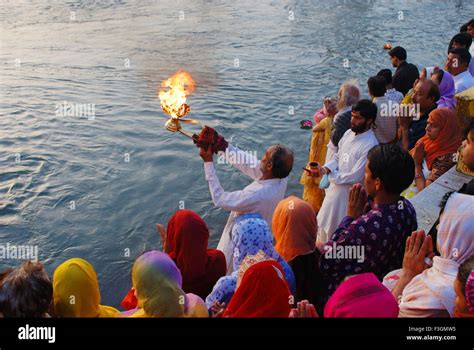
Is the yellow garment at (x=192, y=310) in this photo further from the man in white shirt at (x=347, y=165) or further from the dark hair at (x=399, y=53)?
the dark hair at (x=399, y=53)

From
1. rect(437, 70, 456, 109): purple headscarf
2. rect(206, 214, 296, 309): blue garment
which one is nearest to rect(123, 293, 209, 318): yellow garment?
rect(206, 214, 296, 309): blue garment

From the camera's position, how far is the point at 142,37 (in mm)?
15312

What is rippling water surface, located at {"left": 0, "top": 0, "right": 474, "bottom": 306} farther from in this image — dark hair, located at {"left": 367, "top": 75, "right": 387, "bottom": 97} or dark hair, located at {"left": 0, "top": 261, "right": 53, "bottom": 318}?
dark hair, located at {"left": 0, "top": 261, "right": 53, "bottom": 318}

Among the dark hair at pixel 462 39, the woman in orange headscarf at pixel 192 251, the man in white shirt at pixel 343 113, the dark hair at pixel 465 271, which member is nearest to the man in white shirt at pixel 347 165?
the man in white shirt at pixel 343 113

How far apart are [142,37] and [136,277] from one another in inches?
531

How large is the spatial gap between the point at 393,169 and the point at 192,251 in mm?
1492

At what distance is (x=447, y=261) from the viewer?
107 inches

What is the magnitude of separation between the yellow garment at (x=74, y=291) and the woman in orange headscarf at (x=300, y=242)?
1302 millimetres

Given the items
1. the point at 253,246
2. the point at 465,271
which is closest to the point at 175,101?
the point at 253,246

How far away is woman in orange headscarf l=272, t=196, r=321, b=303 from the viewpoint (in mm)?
3430

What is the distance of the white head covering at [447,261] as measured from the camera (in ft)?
8.57

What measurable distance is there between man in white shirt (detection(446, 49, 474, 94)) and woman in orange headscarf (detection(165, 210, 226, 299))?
4.85m

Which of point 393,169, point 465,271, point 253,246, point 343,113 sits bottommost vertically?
point 253,246

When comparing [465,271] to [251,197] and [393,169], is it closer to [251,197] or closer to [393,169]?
[393,169]
